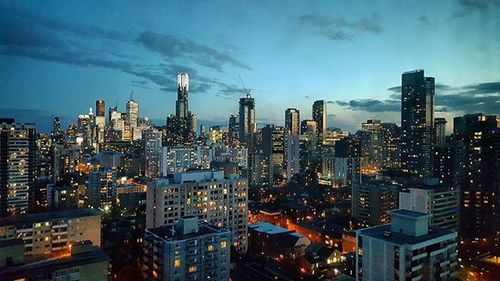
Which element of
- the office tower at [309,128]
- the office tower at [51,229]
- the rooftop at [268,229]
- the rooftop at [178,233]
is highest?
the office tower at [309,128]

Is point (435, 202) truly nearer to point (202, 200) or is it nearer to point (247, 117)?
point (202, 200)

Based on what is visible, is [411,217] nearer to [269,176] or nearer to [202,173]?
[202,173]

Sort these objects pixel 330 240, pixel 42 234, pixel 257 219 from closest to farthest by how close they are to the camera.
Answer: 1. pixel 42 234
2. pixel 330 240
3. pixel 257 219

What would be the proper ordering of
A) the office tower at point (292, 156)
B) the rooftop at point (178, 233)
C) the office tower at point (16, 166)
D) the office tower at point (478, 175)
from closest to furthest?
the rooftop at point (178, 233), the office tower at point (478, 175), the office tower at point (16, 166), the office tower at point (292, 156)

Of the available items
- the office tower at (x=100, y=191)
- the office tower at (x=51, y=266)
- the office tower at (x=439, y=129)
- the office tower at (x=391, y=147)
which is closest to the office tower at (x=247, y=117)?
the office tower at (x=391, y=147)

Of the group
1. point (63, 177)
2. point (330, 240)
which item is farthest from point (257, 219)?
point (63, 177)

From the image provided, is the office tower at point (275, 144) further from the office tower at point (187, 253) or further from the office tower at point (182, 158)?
the office tower at point (187, 253)

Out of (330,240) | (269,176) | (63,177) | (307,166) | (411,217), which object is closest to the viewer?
(411,217)
